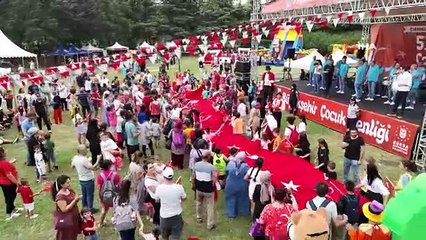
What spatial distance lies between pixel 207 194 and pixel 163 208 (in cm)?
134

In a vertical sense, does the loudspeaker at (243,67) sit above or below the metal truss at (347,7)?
below

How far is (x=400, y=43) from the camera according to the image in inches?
728

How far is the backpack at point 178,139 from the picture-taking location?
10.1m

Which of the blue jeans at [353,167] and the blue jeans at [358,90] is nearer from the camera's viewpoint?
the blue jeans at [353,167]

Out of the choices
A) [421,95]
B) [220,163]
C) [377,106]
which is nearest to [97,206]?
[220,163]

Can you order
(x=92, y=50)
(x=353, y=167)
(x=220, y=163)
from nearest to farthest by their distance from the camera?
(x=220, y=163)
(x=353, y=167)
(x=92, y=50)

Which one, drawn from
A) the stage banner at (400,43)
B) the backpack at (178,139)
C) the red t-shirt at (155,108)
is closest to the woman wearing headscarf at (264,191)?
the backpack at (178,139)

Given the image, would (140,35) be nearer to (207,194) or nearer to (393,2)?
(393,2)

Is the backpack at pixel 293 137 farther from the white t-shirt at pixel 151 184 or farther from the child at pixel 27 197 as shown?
the child at pixel 27 197

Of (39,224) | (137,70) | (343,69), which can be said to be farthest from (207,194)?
(137,70)

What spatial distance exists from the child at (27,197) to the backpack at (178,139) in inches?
133

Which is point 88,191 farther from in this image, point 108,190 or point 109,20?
point 109,20

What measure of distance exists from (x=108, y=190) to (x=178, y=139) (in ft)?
10.9

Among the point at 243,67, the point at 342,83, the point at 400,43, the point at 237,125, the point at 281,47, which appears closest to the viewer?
the point at 237,125
